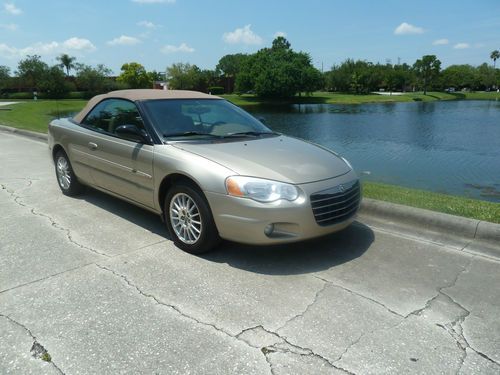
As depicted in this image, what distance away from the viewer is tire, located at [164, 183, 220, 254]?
394 cm

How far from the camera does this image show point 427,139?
75.2 ft

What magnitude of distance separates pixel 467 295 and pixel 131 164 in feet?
11.5

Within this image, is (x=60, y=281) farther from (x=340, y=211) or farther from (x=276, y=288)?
(x=340, y=211)

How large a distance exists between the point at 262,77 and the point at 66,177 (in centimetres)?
7239

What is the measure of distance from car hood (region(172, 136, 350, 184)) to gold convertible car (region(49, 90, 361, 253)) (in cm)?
1

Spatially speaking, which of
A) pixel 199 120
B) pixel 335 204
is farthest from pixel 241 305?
pixel 199 120

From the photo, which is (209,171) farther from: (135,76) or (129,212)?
A: (135,76)

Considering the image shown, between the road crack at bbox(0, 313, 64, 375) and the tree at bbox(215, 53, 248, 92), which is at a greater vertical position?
the tree at bbox(215, 53, 248, 92)

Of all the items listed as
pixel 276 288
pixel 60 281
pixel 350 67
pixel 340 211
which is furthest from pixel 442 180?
pixel 350 67

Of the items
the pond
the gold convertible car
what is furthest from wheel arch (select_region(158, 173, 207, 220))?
the pond

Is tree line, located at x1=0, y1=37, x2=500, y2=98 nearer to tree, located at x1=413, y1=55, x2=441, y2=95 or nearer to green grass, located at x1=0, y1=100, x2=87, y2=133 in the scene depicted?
tree, located at x1=413, y1=55, x2=441, y2=95

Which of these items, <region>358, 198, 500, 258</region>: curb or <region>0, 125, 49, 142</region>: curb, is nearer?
<region>358, 198, 500, 258</region>: curb

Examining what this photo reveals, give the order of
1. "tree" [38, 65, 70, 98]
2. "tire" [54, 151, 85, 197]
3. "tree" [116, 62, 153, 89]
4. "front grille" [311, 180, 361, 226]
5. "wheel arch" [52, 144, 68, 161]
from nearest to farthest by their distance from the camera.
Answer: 1. "front grille" [311, 180, 361, 226]
2. "tire" [54, 151, 85, 197]
3. "wheel arch" [52, 144, 68, 161]
4. "tree" [38, 65, 70, 98]
5. "tree" [116, 62, 153, 89]

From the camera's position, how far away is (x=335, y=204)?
3.94 meters
